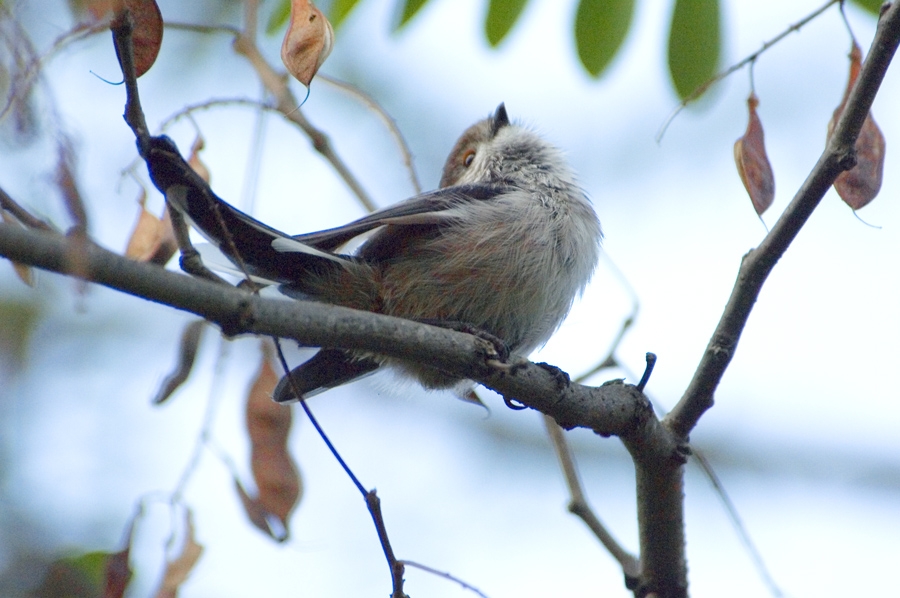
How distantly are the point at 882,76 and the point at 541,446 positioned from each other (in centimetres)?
707

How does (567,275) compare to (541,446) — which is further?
(541,446)

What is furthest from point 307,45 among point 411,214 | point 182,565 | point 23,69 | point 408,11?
point 182,565

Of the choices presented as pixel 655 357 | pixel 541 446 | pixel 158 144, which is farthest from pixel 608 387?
pixel 541 446

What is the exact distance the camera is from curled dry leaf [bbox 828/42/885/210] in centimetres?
273

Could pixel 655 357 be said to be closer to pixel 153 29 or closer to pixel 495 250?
pixel 495 250

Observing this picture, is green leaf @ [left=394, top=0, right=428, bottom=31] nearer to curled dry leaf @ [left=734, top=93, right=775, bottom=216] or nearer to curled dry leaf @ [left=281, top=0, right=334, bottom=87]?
curled dry leaf @ [left=281, top=0, right=334, bottom=87]

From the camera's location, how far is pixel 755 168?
2707 mm

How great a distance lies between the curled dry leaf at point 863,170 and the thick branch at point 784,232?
221 mm

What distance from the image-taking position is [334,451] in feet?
8.15

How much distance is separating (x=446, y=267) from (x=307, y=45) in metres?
1.37

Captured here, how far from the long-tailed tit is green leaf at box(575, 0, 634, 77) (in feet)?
2.40

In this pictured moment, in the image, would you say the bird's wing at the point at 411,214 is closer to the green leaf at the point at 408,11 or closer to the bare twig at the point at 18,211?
the green leaf at the point at 408,11

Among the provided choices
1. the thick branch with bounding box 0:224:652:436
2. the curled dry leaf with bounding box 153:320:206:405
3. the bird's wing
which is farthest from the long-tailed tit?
the thick branch with bounding box 0:224:652:436

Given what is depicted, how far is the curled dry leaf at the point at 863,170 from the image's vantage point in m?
2.73
